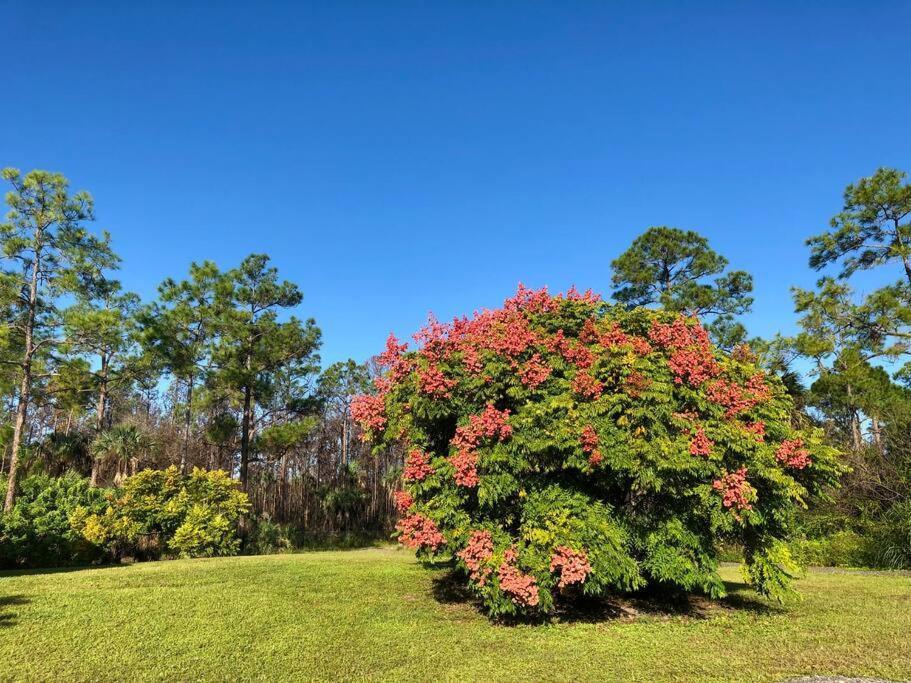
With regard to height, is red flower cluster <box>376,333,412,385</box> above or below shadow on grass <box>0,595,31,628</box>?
above

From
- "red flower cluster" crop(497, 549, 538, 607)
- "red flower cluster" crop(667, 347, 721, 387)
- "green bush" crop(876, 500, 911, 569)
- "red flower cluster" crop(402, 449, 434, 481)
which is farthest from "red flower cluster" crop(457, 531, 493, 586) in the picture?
"green bush" crop(876, 500, 911, 569)

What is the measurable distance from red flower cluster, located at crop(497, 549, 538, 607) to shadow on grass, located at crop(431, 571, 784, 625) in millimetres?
915

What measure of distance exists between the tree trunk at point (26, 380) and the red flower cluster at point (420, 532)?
45.7 feet

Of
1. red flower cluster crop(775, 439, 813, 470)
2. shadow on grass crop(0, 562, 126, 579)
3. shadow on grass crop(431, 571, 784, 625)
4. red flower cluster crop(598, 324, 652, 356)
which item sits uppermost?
red flower cluster crop(598, 324, 652, 356)

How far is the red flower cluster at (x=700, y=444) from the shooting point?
20.1 feet

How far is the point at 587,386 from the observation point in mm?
6539

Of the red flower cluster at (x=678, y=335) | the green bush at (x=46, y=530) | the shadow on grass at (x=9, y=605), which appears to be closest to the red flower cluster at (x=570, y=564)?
the red flower cluster at (x=678, y=335)

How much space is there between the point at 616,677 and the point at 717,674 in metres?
0.96

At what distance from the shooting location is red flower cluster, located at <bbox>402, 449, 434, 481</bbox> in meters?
6.95

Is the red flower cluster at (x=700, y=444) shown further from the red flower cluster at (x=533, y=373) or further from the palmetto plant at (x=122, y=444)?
the palmetto plant at (x=122, y=444)

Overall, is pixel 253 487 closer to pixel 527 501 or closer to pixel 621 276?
pixel 621 276

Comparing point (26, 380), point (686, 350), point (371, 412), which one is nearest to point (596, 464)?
point (686, 350)

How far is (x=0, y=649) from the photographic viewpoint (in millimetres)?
5465

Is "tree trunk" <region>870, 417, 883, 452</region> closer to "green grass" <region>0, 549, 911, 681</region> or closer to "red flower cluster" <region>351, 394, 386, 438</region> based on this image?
"green grass" <region>0, 549, 911, 681</region>
